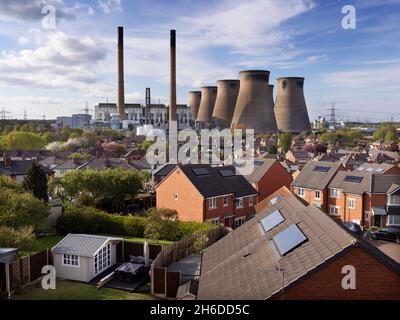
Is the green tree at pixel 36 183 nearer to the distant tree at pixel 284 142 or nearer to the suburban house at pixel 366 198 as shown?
the suburban house at pixel 366 198

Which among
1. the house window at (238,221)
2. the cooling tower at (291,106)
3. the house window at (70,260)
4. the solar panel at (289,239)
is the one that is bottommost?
the house window at (238,221)

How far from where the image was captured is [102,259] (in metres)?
15.1

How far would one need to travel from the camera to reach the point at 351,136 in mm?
89375

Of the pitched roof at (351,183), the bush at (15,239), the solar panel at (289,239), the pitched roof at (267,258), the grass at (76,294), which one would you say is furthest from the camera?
the pitched roof at (351,183)

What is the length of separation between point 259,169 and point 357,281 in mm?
22979

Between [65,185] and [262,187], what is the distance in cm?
1352

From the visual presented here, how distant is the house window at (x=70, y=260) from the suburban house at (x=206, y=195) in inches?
361

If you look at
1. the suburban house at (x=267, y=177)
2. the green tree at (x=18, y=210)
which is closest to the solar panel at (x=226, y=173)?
the suburban house at (x=267, y=177)

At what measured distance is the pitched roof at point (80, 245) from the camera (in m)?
14.3

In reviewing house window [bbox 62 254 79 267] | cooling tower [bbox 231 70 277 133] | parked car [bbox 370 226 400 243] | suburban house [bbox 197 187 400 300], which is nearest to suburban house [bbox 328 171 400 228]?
parked car [bbox 370 226 400 243]

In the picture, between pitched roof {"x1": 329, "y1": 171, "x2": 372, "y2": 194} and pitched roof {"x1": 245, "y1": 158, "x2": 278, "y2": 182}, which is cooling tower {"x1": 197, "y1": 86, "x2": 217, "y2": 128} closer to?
pitched roof {"x1": 245, "y1": 158, "x2": 278, "y2": 182}

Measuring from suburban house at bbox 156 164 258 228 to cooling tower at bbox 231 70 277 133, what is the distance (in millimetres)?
48856

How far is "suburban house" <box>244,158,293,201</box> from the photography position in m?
28.3

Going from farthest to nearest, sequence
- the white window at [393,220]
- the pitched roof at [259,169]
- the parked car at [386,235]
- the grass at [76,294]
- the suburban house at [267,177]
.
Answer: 1. the pitched roof at [259,169]
2. the suburban house at [267,177]
3. the white window at [393,220]
4. the parked car at [386,235]
5. the grass at [76,294]
